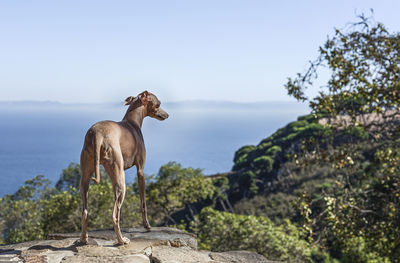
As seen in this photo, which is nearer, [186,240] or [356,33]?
[186,240]

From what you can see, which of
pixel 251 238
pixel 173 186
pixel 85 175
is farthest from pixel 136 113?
pixel 173 186

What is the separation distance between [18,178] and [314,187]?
224ft

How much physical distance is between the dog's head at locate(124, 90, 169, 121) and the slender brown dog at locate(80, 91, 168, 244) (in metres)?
0.02

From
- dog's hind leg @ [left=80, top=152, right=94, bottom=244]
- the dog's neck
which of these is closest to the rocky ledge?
dog's hind leg @ [left=80, top=152, right=94, bottom=244]

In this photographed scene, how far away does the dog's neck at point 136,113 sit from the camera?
619cm

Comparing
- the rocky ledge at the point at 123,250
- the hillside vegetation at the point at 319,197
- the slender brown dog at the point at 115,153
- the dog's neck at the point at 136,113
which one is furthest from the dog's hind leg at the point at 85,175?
the hillside vegetation at the point at 319,197

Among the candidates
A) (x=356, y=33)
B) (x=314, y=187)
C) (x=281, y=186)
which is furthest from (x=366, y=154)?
(x=356, y=33)

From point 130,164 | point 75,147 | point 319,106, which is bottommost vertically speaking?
point 75,147

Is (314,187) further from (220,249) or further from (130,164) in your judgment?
(130,164)

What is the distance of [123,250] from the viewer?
17.3 feet

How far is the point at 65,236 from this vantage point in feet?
20.6

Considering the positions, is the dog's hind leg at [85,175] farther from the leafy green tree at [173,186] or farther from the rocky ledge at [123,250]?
the leafy green tree at [173,186]

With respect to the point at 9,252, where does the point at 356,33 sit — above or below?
→ above

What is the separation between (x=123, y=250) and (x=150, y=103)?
91.4 inches
